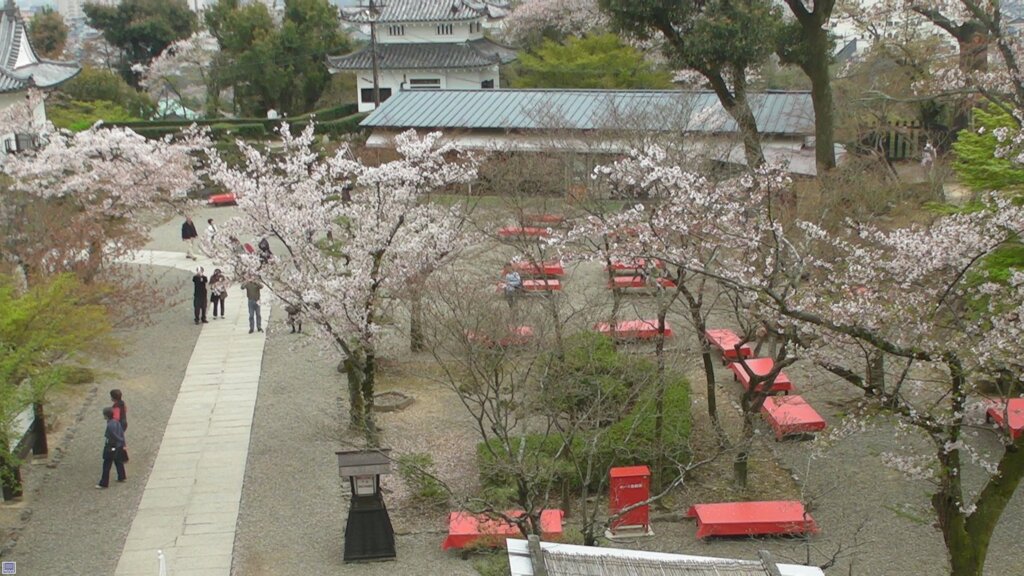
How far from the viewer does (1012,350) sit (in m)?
9.27

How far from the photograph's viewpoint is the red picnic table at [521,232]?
18.5 m

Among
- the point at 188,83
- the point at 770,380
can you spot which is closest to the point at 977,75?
the point at 770,380

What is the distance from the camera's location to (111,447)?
1450 centimetres

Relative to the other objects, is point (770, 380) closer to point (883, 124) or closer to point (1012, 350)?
point (1012, 350)

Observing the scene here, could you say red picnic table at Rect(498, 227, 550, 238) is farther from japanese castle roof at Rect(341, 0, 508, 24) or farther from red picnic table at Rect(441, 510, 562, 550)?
japanese castle roof at Rect(341, 0, 508, 24)

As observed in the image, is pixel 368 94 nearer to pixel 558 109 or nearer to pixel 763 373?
pixel 558 109

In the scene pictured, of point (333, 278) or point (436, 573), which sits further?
point (333, 278)

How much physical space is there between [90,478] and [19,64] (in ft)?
77.9

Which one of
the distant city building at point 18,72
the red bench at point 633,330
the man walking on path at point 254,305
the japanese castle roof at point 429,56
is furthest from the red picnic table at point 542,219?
the japanese castle roof at point 429,56

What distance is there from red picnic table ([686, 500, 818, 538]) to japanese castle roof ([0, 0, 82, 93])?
87.0 feet

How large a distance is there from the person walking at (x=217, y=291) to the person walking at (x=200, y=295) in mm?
197

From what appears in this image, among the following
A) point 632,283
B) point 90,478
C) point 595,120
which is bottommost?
point 90,478

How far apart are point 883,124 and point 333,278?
15.0 meters

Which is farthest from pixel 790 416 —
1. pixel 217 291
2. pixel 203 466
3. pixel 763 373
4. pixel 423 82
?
pixel 423 82
